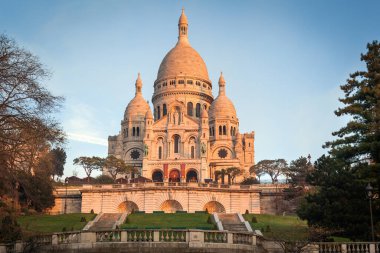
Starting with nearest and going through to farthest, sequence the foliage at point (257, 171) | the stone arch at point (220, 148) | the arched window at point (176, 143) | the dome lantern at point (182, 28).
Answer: the foliage at point (257, 171) < the arched window at point (176, 143) < the stone arch at point (220, 148) < the dome lantern at point (182, 28)

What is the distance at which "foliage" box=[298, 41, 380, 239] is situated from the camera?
35.1 m

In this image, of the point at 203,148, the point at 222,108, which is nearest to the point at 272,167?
the point at 203,148

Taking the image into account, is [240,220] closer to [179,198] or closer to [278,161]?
[179,198]

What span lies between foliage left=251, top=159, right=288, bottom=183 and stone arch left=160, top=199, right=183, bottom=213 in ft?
95.1

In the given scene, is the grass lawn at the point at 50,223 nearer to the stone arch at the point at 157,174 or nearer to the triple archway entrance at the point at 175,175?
the triple archway entrance at the point at 175,175

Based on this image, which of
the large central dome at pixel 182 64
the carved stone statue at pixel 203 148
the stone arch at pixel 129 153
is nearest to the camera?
the carved stone statue at pixel 203 148

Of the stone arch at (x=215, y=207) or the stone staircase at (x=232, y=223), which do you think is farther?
the stone arch at (x=215, y=207)

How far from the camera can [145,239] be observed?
87.9 feet

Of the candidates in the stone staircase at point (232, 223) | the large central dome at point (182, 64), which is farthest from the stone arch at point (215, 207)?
the large central dome at point (182, 64)

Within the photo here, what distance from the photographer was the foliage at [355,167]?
35062 mm

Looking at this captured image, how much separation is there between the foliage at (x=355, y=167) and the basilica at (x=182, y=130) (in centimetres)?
5190

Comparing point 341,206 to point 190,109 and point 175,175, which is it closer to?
point 175,175

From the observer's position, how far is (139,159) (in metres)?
110

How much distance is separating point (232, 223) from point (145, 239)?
24.2 m
